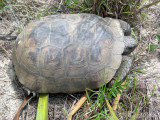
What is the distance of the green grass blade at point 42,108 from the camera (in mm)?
1975

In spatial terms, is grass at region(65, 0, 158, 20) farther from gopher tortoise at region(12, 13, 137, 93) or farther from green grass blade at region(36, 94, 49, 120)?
green grass blade at region(36, 94, 49, 120)

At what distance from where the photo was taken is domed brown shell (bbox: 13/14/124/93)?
1984 mm

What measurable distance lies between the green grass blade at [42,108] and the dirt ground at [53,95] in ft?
0.45

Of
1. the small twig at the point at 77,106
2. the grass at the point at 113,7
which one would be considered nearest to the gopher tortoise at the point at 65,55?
the small twig at the point at 77,106

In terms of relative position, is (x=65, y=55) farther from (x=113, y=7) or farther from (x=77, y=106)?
(x=113, y=7)

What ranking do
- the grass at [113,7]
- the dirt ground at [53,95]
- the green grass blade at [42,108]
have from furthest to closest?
the grass at [113,7] < the dirt ground at [53,95] < the green grass blade at [42,108]

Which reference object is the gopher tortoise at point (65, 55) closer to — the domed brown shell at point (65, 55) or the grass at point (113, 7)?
the domed brown shell at point (65, 55)

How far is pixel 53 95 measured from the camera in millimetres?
2287

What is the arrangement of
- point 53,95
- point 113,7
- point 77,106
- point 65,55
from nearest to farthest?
1. point 65,55
2. point 77,106
3. point 53,95
4. point 113,7

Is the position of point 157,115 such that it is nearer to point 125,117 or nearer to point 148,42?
point 125,117

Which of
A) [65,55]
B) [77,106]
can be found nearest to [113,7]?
[65,55]

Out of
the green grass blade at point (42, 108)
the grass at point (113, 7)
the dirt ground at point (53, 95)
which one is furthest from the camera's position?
the grass at point (113, 7)

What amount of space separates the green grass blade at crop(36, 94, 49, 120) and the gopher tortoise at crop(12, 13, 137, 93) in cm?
9

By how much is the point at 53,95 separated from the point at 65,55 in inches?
24.9
